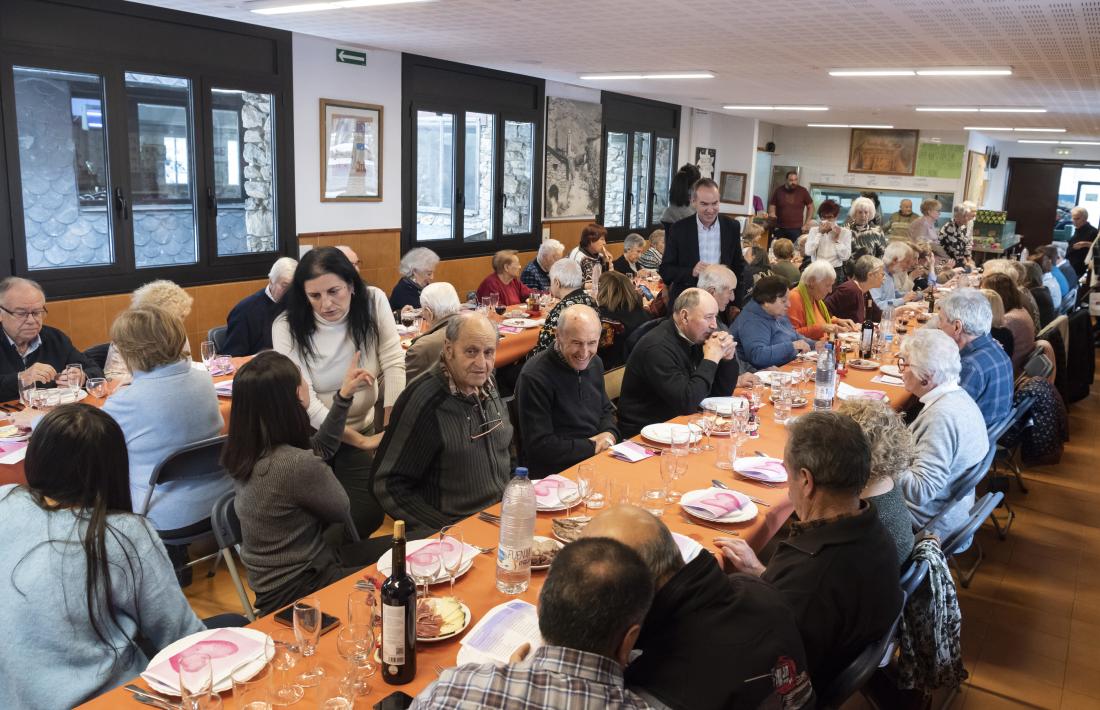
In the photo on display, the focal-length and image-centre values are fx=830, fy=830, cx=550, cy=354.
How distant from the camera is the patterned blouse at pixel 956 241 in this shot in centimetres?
1177

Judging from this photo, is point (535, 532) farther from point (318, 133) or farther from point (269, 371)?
point (318, 133)

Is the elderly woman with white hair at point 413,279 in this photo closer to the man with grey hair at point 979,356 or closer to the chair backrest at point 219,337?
the chair backrest at point 219,337

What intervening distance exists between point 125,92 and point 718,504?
20.2 feet

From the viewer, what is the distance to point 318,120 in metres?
8.55

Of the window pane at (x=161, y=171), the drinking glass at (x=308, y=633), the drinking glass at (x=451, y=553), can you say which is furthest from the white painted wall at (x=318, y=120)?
the drinking glass at (x=308, y=633)

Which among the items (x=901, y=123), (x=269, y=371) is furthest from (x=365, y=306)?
(x=901, y=123)

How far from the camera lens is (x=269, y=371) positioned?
263 centimetres

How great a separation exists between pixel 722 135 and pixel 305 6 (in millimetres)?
12955

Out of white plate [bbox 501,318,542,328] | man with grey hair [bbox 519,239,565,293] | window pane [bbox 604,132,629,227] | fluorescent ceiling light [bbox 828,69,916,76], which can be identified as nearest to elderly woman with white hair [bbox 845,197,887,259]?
fluorescent ceiling light [bbox 828,69,916,76]

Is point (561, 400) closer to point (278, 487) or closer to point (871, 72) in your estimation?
point (278, 487)

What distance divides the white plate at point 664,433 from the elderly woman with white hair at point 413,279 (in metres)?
3.75

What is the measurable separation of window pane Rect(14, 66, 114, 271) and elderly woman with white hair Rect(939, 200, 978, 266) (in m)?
10.5

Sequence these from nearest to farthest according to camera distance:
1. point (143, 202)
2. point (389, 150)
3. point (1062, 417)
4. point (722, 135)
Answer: point (1062, 417)
point (143, 202)
point (389, 150)
point (722, 135)

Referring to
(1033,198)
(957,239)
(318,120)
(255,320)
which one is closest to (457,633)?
(255,320)
